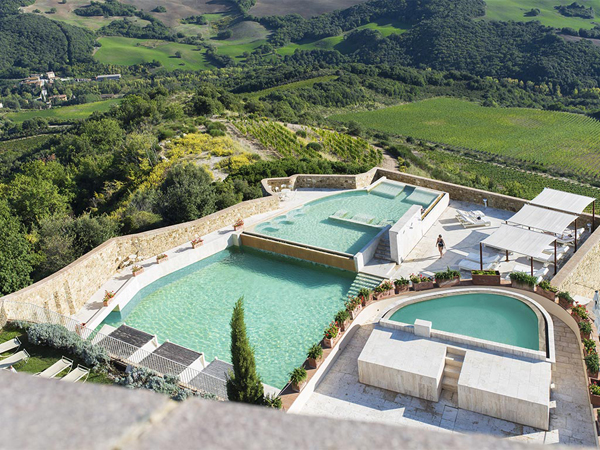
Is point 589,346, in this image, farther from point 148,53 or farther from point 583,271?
point 148,53

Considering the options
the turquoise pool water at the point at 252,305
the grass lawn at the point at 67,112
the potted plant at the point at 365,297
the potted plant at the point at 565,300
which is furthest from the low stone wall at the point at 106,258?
the grass lawn at the point at 67,112

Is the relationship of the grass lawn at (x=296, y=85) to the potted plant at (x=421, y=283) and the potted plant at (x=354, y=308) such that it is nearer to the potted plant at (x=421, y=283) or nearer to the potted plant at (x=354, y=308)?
the potted plant at (x=421, y=283)

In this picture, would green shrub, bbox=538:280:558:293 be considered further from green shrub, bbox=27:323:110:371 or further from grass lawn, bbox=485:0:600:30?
grass lawn, bbox=485:0:600:30

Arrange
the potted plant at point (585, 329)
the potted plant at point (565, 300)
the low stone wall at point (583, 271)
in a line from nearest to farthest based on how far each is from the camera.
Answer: the potted plant at point (585, 329) → the potted plant at point (565, 300) → the low stone wall at point (583, 271)

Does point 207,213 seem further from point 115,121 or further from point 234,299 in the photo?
point 115,121

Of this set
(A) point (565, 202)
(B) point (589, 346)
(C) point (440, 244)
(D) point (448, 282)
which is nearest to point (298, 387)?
(D) point (448, 282)

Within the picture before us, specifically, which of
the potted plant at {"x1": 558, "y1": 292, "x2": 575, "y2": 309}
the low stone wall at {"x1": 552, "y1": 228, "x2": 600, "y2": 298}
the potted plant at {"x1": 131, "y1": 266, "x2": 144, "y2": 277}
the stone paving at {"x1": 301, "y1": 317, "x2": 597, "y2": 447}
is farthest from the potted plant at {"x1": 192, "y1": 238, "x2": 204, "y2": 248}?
the potted plant at {"x1": 558, "y1": 292, "x2": 575, "y2": 309}

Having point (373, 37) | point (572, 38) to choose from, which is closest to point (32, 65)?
point (373, 37)
